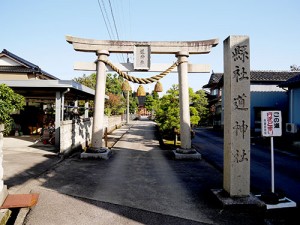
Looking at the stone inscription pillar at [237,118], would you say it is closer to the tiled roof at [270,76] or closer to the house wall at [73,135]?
the house wall at [73,135]

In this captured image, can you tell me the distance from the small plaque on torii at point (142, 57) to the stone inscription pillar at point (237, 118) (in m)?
5.71

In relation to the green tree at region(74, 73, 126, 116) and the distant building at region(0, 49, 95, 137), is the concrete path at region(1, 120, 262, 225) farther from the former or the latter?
the green tree at region(74, 73, 126, 116)

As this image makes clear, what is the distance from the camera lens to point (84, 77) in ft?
139

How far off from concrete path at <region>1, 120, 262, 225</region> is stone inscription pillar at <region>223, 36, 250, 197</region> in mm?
762

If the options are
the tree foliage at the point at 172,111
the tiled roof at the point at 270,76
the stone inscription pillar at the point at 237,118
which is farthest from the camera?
the tiled roof at the point at 270,76

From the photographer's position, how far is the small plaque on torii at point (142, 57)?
11.4 metres

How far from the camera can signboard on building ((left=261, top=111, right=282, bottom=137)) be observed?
6.34 meters

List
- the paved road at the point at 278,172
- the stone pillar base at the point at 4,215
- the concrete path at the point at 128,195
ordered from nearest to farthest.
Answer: the stone pillar base at the point at 4,215, the concrete path at the point at 128,195, the paved road at the point at 278,172

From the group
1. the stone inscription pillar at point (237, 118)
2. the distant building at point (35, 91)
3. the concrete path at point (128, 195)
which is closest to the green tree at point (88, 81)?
the distant building at point (35, 91)

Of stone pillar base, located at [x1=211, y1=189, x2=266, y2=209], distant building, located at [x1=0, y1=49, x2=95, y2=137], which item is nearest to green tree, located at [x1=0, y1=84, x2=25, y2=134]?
stone pillar base, located at [x1=211, y1=189, x2=266, y2=209]

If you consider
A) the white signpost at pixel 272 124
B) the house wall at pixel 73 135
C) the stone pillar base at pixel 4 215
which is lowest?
the stone pillar base at pixel 4 215

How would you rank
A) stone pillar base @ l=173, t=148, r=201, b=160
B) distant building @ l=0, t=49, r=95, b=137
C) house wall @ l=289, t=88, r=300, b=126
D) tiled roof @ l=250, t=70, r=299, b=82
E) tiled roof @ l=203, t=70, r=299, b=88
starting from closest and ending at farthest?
stone pillar base @ l=173, t=148, r=201, b=160 < distant building @ l=0, t=49, r=95, b=137 < house wall @ l=289, t=88, r=300, b=126 < tiled roof @ l=203, t=70, r=299, b=88 < tiled roof @ l=250, t=70, r=299, b=82

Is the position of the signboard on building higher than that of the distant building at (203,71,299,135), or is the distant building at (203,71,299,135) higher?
the distant building at (203,71,299,135)

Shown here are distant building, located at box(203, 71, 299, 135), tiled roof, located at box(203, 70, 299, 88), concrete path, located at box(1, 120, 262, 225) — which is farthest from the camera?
tiled roof, located at box(203, 70, 299, 88)
